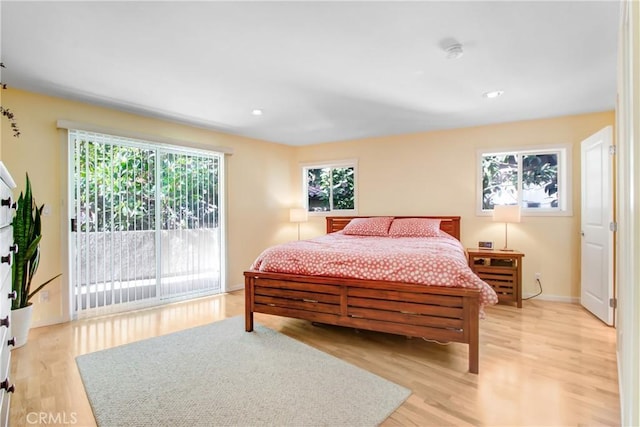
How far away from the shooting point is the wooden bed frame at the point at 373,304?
7.27 feet

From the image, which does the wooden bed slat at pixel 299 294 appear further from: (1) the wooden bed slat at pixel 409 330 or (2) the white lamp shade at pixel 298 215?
(2) the white lamp shade at pixel 298 215

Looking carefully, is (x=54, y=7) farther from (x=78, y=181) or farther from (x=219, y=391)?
(x=219, y=391)

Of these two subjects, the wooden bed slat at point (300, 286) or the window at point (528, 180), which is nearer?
the wooden bed slat at point (300, 286)

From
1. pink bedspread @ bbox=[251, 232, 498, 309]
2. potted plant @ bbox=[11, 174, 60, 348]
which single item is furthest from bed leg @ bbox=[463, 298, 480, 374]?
potted plant @ bbox=[11, 174, 60, 348]

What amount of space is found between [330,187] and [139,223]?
9.83ft

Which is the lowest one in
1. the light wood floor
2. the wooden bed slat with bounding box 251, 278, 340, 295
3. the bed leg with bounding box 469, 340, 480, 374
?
the light wood floor

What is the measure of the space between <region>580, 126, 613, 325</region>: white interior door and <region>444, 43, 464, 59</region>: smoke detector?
1.97 metres

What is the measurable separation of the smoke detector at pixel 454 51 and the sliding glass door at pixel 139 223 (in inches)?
132

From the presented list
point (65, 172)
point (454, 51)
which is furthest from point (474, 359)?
point (65, 172)

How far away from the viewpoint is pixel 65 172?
3236 millimetres

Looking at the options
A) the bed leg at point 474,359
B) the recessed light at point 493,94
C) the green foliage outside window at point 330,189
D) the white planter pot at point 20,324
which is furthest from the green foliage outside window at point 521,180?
the white planter pot at point 20,324

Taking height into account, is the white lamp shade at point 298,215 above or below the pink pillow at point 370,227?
above

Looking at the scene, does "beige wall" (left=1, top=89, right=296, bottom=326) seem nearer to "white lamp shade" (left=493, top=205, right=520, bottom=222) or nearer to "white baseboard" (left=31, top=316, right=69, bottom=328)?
"white baseboard" (left=31, top=316, right=69, bottom=328)

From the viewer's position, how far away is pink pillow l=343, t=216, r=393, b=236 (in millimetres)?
4375
